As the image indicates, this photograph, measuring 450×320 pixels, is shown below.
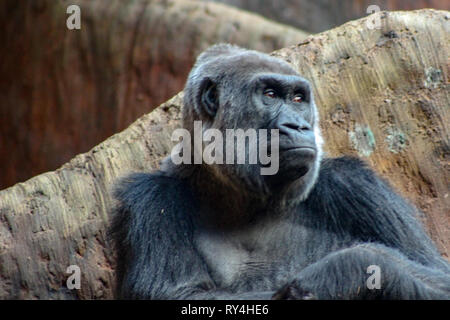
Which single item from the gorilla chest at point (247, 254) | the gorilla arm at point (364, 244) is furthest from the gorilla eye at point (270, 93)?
the gorilla chest at point (247, 254)

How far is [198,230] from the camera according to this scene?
4207 millimetres

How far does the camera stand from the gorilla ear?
4.27 metres

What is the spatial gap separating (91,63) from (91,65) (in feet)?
0.08

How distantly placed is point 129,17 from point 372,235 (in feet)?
19.7

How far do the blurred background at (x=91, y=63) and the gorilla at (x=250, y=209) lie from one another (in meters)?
4.83

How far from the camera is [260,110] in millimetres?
4078

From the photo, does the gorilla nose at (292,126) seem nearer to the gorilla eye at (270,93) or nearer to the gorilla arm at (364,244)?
the gorilla eye at (270,93)

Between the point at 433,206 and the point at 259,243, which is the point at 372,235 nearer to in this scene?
the point at 259,243

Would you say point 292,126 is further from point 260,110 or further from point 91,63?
point 91,63

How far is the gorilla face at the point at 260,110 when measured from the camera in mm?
3889
